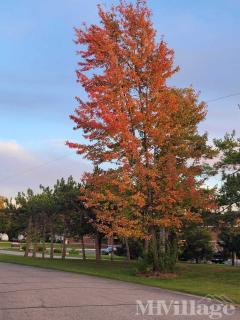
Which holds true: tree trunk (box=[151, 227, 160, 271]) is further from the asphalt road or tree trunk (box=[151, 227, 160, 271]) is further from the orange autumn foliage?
the asphalt road

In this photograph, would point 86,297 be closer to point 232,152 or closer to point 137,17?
point 232,152

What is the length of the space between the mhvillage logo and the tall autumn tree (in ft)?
32.0

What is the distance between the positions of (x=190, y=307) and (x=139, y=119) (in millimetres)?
12946

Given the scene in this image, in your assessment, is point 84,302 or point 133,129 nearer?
point 84,302

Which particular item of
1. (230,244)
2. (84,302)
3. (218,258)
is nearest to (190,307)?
(84,302)

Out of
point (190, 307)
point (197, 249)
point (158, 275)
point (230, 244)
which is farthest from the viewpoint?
point (197, 249)

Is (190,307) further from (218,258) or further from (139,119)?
(218,258)

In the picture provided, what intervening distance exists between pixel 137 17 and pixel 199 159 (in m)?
8.33

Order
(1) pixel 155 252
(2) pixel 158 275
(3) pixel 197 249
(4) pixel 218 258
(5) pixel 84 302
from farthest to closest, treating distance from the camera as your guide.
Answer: (4) pixel 218 258
(3) pixel 197 249
(1) pixel 155 252
(2) pixel 158 275
(5) pixel 84 302

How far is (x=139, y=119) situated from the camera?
24609 mm

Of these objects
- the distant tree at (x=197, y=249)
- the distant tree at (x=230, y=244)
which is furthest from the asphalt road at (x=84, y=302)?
the distant tree at (x=197, y=249)

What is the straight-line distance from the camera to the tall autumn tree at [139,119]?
24391 millimetres

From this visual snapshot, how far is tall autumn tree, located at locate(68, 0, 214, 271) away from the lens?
24391 millimetres

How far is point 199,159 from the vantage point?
95.4ft
